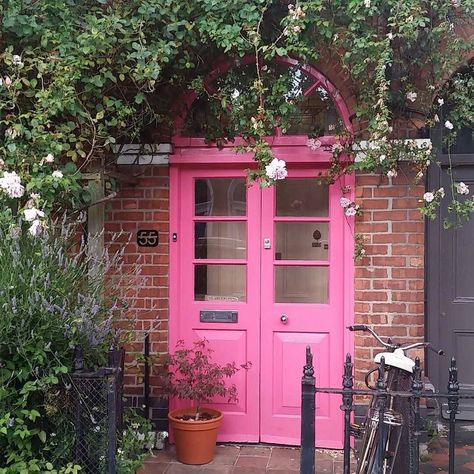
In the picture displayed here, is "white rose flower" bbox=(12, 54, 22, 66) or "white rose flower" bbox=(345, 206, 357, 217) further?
"white rose flower" bbox=(345, 206, 357, 217)

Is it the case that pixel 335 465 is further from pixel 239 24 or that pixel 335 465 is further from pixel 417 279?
pixel 239 24

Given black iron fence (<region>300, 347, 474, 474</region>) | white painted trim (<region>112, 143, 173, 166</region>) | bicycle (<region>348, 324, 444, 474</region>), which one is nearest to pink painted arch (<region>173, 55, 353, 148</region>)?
white painted trim (<region>112, 143, 173, 166</region>)

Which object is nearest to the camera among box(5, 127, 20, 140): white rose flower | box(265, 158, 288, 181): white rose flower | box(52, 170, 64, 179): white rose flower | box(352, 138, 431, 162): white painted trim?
box(52, 170, 64, 179): white rose flower

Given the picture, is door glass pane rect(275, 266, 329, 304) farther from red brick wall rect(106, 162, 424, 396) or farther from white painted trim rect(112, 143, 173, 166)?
white painted trim rect(112, 143, 173, 166)

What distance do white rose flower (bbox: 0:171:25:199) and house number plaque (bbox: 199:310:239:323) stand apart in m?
1.99

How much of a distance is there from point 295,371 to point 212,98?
2251mm

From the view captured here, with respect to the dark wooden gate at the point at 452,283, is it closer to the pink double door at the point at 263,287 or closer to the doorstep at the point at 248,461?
the pink double door at the point at 263,287

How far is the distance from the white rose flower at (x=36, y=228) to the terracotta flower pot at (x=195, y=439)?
191cm

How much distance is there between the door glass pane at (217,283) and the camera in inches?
197

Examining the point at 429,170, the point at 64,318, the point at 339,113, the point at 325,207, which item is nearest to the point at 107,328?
the point at 64,318

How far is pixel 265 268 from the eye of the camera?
16.2ft

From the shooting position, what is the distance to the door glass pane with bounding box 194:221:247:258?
5.02 meters

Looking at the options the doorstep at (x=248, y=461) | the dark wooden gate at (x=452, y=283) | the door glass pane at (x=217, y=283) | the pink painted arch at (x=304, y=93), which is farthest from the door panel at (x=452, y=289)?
the door glass pane at (x=217, y=283)

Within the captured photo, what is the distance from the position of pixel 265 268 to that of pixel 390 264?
0.99m
